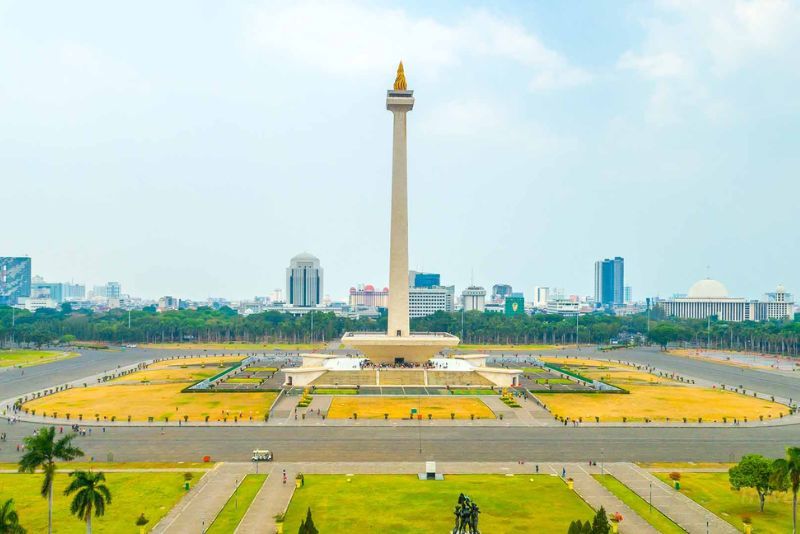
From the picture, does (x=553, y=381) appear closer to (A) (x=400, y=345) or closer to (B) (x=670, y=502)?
(A) (x=400, y=345)

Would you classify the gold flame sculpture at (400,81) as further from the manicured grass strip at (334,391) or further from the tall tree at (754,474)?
the tall tree at (754,474)

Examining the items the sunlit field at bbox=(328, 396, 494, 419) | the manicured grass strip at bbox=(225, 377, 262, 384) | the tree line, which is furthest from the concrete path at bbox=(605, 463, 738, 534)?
the tree line

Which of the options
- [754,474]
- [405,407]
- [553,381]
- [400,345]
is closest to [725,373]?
[553,381]

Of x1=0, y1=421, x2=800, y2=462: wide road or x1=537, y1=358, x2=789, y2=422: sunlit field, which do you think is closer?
x1=0, y1=421, x2=800, y2=462: wide road

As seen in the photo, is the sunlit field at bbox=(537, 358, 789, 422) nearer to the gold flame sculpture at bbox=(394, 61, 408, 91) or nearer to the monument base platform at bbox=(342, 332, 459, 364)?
the monument base platform at bbox=(342, 332, 459, 364)

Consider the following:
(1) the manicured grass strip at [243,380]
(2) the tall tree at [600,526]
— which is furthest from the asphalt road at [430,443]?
(1) the manicured grass strip at [243,380]
